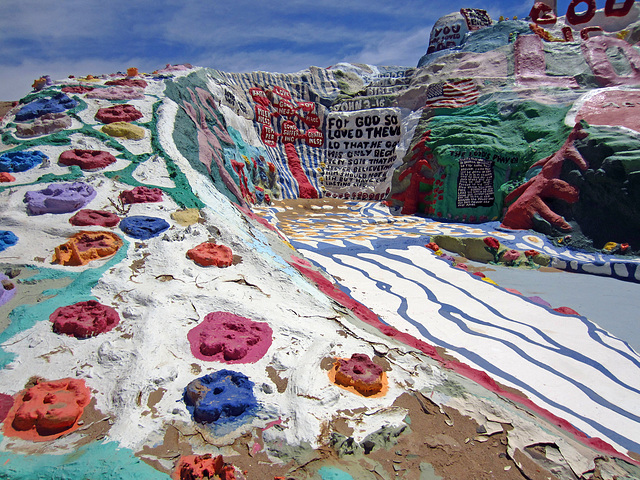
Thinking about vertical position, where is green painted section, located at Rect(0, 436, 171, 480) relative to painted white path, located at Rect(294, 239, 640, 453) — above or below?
above

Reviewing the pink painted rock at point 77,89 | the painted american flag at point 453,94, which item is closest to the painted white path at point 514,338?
the pink painted rock at point 77,89

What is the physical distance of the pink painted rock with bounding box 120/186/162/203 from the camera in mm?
3242

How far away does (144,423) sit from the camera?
1.45 meters

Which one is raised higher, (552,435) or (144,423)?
(144,423)

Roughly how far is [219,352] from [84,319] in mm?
716

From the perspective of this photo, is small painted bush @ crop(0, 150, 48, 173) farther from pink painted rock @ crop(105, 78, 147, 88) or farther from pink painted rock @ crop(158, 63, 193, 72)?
pink painted rock @ crop(158, 63, 193, 72)

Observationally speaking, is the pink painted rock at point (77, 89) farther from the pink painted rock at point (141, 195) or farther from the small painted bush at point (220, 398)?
the small painted bush at point (220, 398)

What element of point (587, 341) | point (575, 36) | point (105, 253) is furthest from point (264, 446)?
point (575, 36)

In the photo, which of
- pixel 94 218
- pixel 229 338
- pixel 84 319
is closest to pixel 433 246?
pixel 229 338

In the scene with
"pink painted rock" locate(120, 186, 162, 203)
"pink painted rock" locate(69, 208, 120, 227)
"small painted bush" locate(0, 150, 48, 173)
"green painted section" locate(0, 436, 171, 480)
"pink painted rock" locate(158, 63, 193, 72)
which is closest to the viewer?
"green painted section" locate(0, 436, 171, 480)

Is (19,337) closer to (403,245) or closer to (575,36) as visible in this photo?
(403,245)

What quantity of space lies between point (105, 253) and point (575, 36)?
599 inches

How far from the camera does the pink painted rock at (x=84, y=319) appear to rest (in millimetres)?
1860

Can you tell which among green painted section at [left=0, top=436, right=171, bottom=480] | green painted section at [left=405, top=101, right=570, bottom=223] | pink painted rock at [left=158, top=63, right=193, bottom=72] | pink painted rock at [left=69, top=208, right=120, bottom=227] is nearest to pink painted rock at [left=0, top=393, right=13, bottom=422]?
green painted section at [left=0, top=436, right=171, bottom=480]
